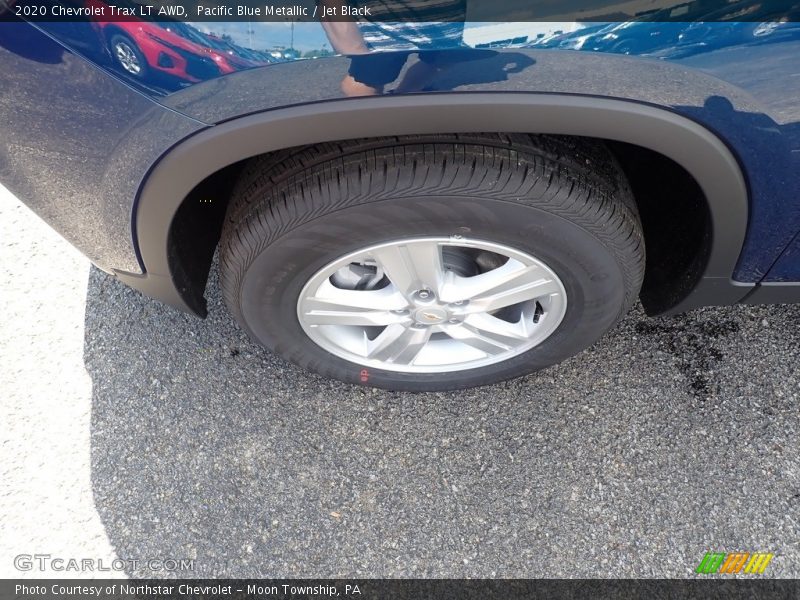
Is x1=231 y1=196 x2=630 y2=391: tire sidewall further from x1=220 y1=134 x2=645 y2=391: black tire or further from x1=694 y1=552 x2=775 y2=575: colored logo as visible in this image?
x1=694 y1=552 x2=775 y2=575: colored logo

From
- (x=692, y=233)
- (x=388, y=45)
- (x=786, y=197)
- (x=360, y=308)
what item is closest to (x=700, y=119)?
(x=786, y=197)

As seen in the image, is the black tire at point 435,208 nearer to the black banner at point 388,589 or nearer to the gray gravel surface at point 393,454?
the gray gravel surface at point 393,454

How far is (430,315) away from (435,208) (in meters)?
0.44

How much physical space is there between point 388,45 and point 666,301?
1164mm

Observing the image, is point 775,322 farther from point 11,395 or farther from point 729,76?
point 11,395

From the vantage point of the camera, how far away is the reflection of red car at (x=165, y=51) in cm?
110

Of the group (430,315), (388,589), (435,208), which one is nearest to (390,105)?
(435,208)

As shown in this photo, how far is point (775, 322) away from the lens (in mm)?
2133

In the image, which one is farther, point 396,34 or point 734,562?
point 734,562

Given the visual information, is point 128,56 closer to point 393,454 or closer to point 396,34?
point 396,34

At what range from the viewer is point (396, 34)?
1.10m

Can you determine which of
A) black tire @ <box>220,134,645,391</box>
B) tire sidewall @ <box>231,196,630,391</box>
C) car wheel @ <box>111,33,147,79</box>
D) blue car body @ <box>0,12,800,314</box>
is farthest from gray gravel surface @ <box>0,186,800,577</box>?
car wheel @ <box>111,33,147,79</box>

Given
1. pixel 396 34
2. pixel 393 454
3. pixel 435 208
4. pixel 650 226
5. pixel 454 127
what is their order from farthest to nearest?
pixel 393 454
pixel 650 226
pixel 435 208
pixel 454 127
pixel 396 34

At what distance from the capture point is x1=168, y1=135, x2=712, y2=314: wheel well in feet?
5.08
